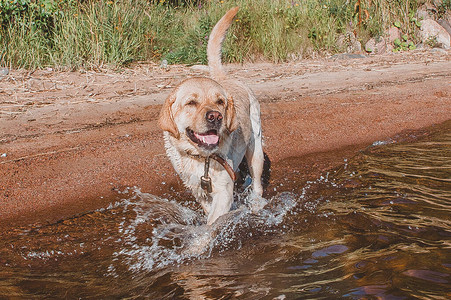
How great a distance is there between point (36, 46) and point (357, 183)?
7022 mm

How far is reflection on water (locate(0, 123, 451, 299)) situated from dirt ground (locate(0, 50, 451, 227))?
57 centimetres

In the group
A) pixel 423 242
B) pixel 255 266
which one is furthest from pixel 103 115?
pixel 423 242

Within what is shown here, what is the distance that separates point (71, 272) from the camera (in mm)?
3943

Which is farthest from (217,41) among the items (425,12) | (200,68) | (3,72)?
(425,12)

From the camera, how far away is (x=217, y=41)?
214 inches

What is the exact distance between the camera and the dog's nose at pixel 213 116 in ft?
13.2

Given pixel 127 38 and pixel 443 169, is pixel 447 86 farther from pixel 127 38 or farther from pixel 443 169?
pixel 127 38

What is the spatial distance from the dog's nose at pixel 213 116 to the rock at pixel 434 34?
35.5 ft

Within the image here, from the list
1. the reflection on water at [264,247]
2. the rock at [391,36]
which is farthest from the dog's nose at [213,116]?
the rock at [391,36]

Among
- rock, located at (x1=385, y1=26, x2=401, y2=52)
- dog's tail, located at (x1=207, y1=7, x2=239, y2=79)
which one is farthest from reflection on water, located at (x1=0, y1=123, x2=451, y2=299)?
rock, located at (x1=385, y1=26, x2=401, y2=52)

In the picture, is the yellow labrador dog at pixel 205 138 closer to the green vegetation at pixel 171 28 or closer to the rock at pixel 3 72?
the rock at pixel 3 72

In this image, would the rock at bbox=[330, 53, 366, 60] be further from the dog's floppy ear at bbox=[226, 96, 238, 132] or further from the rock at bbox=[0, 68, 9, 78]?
the dog's floppy ear at bbox=[226, 96, 238, 132]

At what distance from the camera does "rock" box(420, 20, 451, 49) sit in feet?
43.6

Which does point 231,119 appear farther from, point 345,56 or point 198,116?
point 345,56
